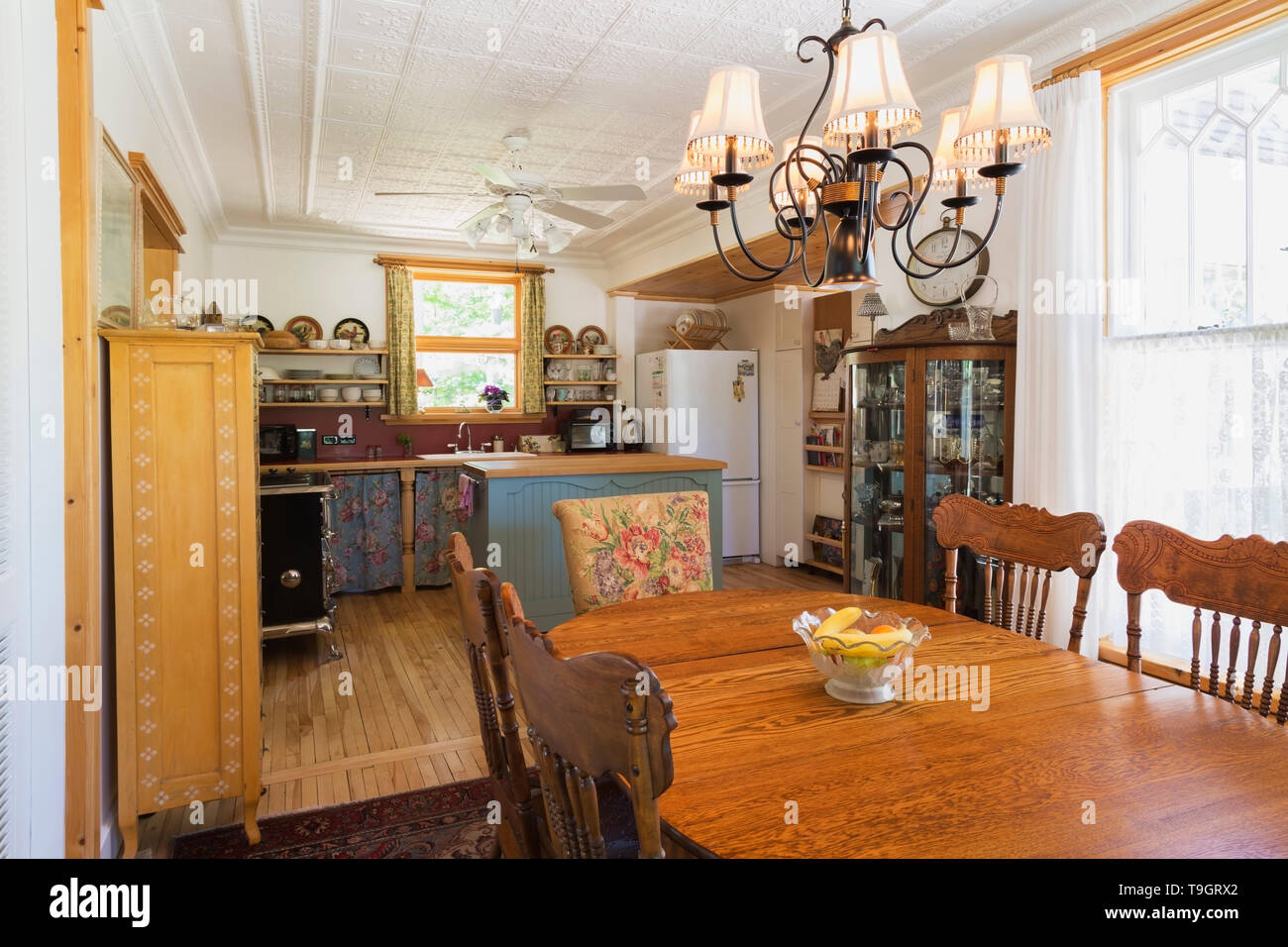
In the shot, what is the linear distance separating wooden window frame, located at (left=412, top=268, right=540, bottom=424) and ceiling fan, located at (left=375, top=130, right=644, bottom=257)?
2334mm

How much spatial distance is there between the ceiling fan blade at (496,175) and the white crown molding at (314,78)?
28.5 inches

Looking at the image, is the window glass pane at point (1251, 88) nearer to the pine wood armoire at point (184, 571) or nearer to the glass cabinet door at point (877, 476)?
the glass cabinet door at point (877, 476)

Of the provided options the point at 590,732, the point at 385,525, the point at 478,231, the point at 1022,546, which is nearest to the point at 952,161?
the point at 1022,546

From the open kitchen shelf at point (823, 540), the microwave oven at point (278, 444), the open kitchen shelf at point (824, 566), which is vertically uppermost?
the microwave oven at point (278, 444)

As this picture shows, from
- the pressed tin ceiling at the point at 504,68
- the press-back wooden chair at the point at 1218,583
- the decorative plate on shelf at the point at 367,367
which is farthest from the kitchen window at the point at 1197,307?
the decorative plate on shelf at the point at 367,367

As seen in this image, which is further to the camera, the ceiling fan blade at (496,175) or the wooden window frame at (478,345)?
the wooden window frame at (478,345)

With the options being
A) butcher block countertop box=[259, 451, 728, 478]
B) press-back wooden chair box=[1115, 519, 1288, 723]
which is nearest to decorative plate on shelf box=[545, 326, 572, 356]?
butcher block countertop box=[259, 451, 728, 478]

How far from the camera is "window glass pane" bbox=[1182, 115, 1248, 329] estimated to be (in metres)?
2.37

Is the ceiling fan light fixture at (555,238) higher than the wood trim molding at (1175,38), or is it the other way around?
the wood trim molding at (1175,38)

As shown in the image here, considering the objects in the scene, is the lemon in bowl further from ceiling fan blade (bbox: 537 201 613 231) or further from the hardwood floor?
ceiling fan blade (bbox: 537 201 613 231)

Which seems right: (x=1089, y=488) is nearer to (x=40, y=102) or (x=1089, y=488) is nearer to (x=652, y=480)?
(x=652, y=480)

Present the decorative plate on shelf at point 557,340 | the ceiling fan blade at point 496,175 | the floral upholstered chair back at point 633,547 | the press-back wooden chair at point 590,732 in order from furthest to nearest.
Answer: the decorative plate on shelf at point 557,340 < the ceiling fan blade at point 496,175 < the floral upholstered chair back at point 633,547 < the press-back wooden chair at point 590,732

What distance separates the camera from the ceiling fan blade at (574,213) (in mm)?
4051
